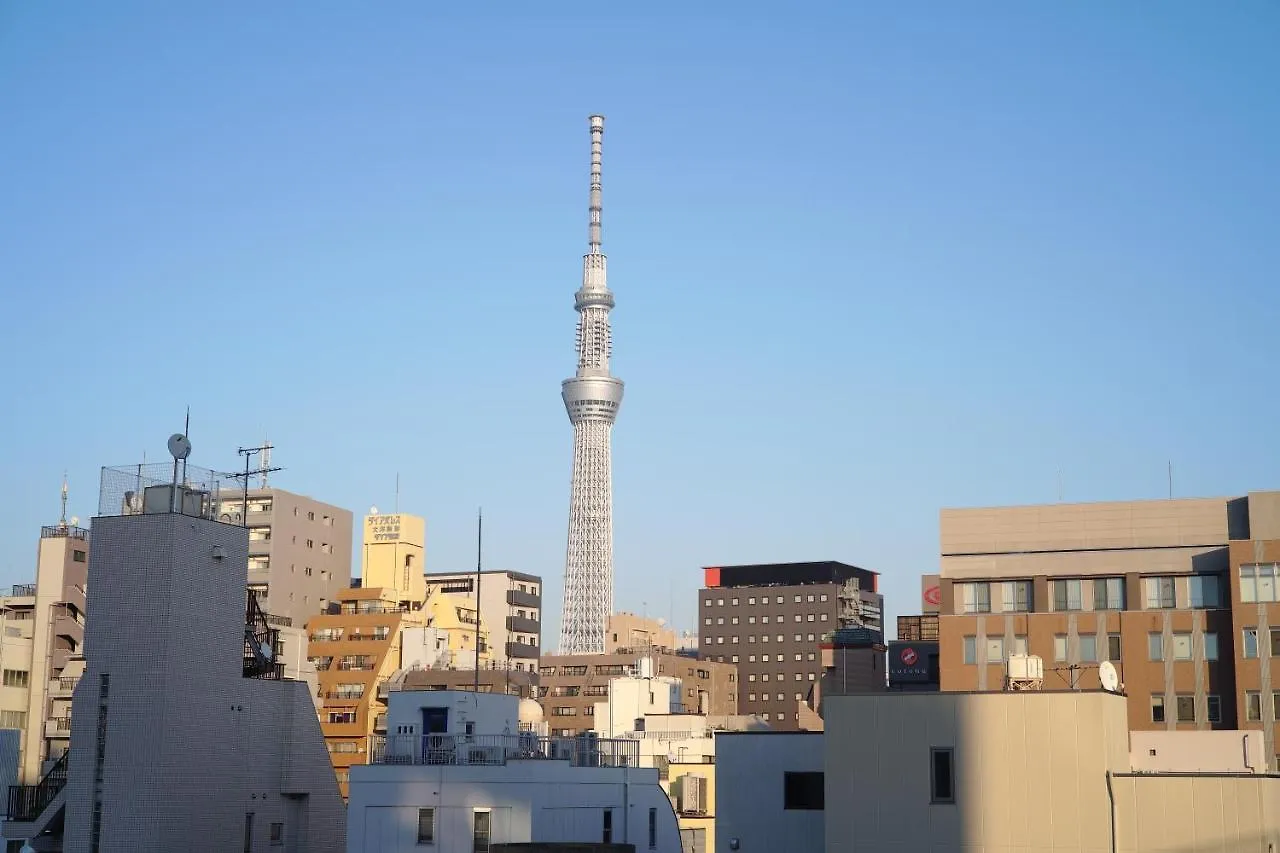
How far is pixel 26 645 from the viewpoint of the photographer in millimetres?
100062

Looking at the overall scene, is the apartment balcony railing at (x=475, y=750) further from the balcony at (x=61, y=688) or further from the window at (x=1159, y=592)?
the balcony at (x=61, y=688)

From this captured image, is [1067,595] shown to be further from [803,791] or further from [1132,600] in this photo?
[803,791]

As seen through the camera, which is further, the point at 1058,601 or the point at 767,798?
the point at 1058,601

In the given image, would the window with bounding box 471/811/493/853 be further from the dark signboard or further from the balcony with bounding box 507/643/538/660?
the balcony with bounding box 507/643/538/660

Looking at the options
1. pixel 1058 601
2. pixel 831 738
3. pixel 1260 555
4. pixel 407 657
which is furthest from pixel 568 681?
pixel 831 738

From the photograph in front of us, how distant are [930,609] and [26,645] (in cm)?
10665

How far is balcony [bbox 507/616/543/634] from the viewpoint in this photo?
170762mm

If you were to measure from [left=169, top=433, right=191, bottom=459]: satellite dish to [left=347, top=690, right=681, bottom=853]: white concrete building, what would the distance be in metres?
11.7

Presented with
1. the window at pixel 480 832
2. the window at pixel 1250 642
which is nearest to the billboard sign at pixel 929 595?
the window at pixel 1250 642

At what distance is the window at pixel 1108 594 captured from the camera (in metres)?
81.0

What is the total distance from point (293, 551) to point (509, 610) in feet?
128

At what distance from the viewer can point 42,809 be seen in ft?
182

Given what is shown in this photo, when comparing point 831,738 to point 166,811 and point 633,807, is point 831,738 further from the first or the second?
point 166,811

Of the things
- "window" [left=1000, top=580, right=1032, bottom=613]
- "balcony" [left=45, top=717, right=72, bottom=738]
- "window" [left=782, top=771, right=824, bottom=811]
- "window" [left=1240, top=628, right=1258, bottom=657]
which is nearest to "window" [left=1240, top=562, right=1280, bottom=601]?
"window" [left=1240, top=628, right=1258, bottom=657]
